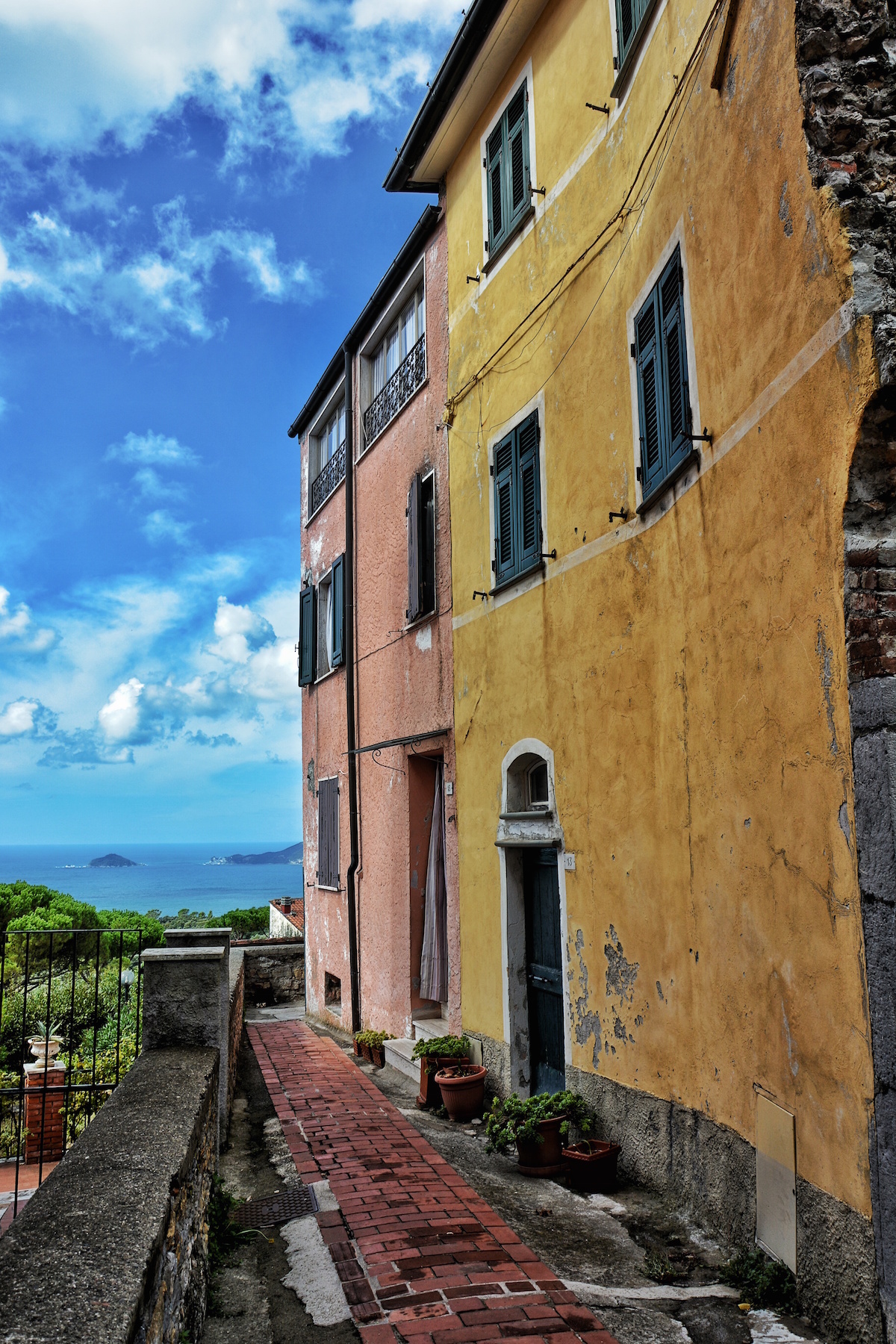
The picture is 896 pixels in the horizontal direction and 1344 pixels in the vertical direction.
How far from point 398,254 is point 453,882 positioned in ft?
24.5

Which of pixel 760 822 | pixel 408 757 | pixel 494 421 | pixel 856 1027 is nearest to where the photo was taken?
pixel 856 1027

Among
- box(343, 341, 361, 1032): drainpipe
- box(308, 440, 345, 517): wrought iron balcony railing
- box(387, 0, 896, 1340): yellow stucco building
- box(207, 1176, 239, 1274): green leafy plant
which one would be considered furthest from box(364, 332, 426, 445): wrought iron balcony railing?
box(207, 1176, 239, 1274): green leafy plant

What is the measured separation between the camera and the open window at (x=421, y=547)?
397 inches

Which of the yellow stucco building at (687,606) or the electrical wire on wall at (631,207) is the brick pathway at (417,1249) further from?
the electrical wire on wall at (631,207)

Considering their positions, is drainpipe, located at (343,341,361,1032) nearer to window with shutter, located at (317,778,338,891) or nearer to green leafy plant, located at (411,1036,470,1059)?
window with shutter, located at (317,778,338,891)

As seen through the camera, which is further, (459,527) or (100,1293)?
(459,527)

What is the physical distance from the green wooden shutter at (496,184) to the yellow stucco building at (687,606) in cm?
5

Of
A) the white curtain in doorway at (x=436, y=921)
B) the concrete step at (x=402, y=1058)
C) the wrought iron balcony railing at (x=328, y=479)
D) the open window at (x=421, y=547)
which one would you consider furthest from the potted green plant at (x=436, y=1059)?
the wrought iron balcony railing at (x=328, y=479)

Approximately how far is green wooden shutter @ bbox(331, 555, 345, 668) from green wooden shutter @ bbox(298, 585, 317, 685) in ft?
4.48

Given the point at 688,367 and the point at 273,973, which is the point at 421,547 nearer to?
the point at 688,367

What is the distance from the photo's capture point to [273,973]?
17.1 m

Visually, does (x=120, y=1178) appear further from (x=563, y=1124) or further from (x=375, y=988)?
(x=375, y=988)

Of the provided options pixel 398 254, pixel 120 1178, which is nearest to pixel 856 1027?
pixel 120 1178

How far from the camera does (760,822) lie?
4.37 m
